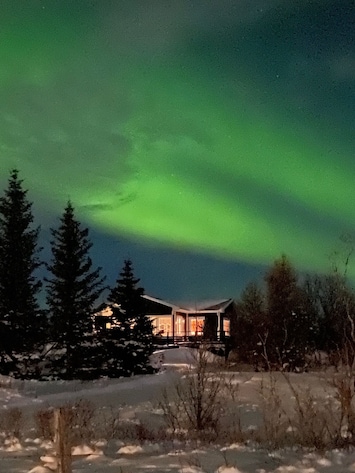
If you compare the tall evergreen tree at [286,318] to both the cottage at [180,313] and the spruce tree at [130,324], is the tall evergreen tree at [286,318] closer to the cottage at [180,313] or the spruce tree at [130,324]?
the spruce tree at [130,324]

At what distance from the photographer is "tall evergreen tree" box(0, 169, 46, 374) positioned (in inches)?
1293

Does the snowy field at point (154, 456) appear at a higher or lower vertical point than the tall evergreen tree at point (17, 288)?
lower

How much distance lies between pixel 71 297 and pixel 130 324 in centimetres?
331

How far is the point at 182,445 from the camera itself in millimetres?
11750

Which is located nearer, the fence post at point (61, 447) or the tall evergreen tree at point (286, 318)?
the fence post at point (61, 447)

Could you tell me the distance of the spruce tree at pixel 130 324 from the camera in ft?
112

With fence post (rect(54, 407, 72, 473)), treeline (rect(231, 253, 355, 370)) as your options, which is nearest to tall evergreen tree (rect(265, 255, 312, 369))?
treeline (rect(231, 253, 355, 370))

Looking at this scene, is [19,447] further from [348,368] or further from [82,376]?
[82,376]

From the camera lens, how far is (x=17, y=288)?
108ft

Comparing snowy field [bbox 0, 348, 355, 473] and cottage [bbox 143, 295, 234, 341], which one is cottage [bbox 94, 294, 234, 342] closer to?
cottage [bbox 143, 295, 234, 341]

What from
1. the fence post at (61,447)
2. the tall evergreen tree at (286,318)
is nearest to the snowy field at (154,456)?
the fence post at (61,447)

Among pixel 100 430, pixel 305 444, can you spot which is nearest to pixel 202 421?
pixel 100 430

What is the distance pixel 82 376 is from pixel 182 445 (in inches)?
893

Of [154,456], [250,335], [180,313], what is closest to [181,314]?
[180,313]
